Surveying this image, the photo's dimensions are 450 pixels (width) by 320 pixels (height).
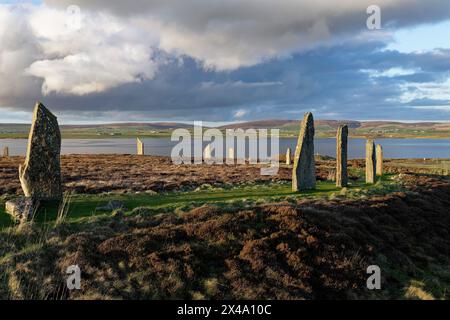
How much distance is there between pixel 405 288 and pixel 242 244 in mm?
5427

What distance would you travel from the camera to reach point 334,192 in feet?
81.4

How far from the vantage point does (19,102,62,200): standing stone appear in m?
19.2

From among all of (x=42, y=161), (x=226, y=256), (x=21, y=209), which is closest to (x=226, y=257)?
(x=226, y=256)

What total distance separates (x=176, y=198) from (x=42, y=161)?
678cm

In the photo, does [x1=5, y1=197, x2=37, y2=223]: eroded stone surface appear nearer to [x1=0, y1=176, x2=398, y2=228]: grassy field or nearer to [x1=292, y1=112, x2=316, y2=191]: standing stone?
[x1=0, y1=176, x2=398, y2=228]: grassy field

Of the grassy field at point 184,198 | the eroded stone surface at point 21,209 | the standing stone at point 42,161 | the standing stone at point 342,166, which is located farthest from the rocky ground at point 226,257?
the standing stone at point 342,166

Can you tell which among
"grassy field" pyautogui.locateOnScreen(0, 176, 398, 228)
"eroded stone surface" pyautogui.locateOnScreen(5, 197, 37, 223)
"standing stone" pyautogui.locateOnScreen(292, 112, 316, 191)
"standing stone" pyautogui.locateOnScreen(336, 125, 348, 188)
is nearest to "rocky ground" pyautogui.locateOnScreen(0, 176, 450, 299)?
"eroded stone surface" pyautogui.locateOnScreen(5, 197, 37, 223)

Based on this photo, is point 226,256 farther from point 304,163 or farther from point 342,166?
point 342,166

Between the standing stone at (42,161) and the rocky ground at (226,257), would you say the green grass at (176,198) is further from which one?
the rocky ground at (226,257)

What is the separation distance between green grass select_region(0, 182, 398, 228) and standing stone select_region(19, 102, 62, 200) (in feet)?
3.63

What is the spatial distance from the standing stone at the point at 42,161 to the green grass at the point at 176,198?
1.11 meters

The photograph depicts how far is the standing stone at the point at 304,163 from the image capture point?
987 inches

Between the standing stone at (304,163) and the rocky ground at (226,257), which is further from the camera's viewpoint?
the standing stone at (304,163)
